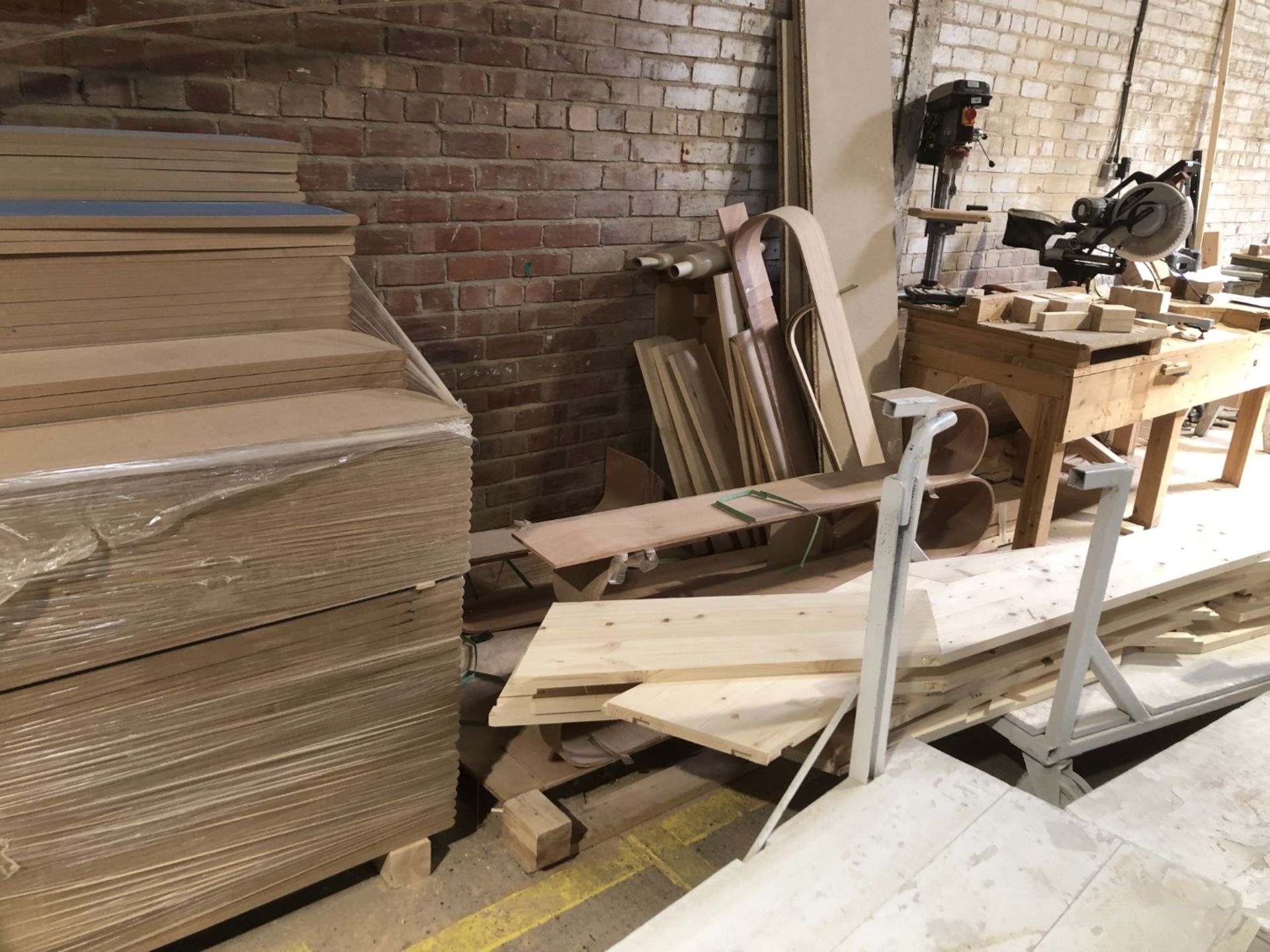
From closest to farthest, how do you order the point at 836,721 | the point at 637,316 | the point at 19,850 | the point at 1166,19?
the point at 19,850
the point at 836,721
the point at 637,316
the point at 1166,19

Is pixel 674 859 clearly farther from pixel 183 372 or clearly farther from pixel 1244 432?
pixel 1244 432

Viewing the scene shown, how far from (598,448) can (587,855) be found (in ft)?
5.09

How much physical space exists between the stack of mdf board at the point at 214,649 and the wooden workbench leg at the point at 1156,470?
10.1 feet

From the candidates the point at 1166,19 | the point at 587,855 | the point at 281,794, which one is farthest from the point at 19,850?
the point at 1166,19

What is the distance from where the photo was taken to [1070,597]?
2.33m

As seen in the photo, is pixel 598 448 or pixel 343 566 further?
pixel 598 448

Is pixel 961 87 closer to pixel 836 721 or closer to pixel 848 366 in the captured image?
pixel 848 366

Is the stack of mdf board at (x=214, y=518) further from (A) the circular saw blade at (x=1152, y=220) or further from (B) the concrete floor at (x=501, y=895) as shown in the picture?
(A) the circular saw blade at (x=1152, y=220)

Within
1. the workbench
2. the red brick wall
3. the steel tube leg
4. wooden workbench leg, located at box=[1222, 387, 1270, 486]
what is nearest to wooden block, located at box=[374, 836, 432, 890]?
the red brick wall

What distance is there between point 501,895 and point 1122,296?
10.7ft

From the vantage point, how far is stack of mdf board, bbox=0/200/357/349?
4.95 feet

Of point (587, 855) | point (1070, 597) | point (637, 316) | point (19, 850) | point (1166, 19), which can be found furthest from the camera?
point (1166, 19)

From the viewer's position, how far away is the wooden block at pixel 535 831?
1.88 m

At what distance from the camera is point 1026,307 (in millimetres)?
3242
